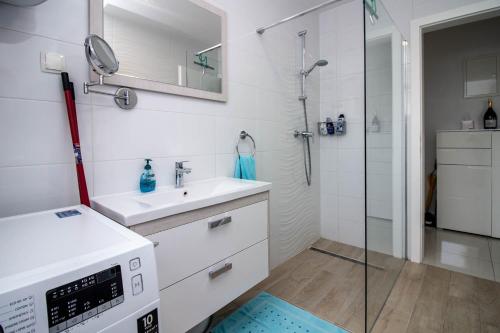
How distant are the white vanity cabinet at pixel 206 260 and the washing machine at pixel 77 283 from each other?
0.31 metres

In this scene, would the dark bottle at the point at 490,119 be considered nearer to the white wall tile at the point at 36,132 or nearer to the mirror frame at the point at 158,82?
the mirror frame at the point at 158,82

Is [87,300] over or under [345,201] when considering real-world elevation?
over

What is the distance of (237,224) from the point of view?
124 cm

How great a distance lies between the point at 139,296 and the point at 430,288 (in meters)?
2.10

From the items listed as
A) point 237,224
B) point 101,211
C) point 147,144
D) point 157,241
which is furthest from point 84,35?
point 237,224

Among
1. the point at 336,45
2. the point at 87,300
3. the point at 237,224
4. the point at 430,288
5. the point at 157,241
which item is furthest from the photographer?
the point at 336,45

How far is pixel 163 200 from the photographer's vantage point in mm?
1211

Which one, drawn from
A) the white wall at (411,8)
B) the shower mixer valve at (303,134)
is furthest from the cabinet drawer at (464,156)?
the shower mixer valve at (303,134)

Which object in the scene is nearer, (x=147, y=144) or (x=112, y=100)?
(x=112, y=100)

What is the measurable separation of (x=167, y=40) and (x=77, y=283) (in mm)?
1288

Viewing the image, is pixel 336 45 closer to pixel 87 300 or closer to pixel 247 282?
pixel 247 282

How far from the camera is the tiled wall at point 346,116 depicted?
2453mm

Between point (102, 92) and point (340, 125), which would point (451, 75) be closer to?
point (340, 125)

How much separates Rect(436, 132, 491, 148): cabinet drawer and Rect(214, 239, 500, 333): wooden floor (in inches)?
61.0
